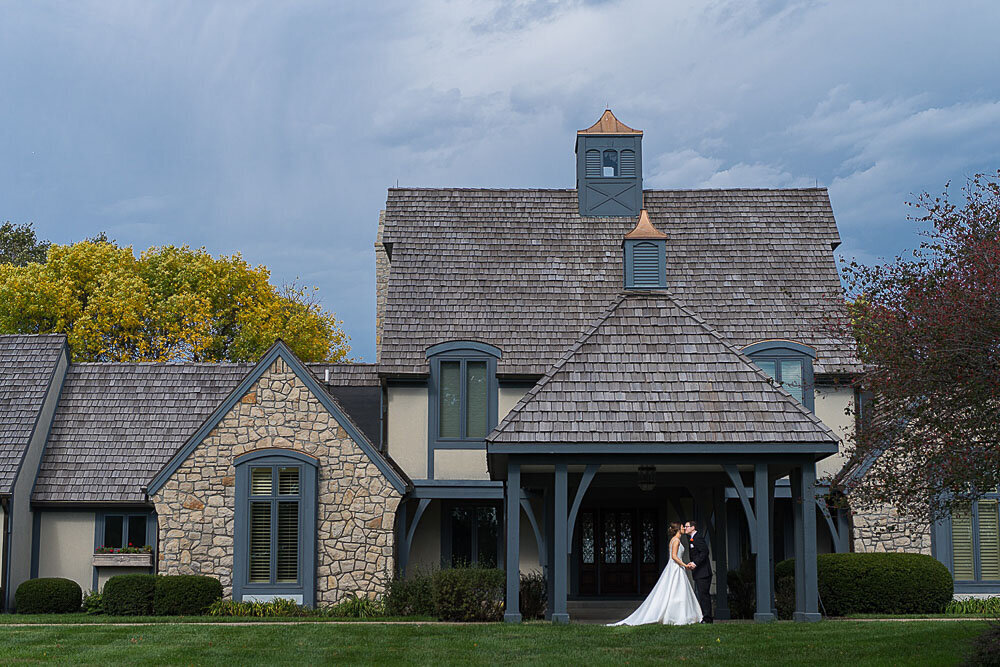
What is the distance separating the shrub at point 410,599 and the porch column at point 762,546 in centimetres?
624

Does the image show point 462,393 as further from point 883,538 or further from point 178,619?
point 883,538

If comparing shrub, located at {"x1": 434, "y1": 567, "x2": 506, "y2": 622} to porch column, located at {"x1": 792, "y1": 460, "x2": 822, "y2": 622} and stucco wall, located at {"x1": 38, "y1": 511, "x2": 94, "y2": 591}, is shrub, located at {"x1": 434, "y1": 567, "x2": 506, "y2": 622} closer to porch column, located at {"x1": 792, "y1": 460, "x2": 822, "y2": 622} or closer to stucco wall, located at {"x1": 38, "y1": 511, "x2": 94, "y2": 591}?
porch column, located at {"x1": 792, "y1": 460, "x2": 822, "y2": 622}

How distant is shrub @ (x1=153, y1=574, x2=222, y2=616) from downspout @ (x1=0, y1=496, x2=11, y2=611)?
417 cm

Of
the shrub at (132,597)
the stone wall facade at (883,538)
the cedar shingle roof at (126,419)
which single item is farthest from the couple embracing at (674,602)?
the cedar shingle roof at (126,419)

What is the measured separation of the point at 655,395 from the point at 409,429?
27.4 ft

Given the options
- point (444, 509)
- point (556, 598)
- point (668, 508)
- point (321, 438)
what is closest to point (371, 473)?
point (321, 438)

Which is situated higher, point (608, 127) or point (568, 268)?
point (608, 127)

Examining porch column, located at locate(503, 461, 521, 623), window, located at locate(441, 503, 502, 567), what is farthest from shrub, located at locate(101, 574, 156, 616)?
porch column, located at locate(503, 461, 521, 623)

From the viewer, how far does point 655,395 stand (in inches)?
694

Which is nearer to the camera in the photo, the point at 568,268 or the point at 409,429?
the point at 409,429

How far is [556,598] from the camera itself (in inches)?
680

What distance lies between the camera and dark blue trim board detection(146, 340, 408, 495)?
2200cm

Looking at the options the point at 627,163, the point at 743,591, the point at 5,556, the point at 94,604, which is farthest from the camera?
the point at 627,163

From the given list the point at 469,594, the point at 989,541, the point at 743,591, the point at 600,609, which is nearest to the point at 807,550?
the point at 743,591
